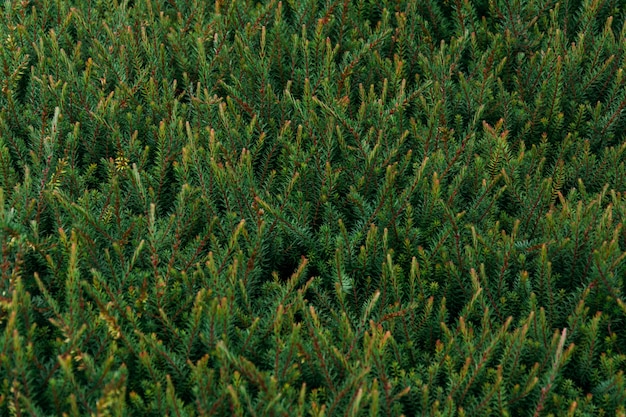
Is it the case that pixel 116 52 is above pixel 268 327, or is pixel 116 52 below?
above

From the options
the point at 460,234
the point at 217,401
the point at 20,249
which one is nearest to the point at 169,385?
the point at 217,401

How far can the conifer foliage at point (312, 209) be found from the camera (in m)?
1.98

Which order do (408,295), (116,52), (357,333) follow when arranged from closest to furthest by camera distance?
(357,333), (408,295), (116,52)

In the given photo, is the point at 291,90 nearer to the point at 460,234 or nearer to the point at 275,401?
the point at 460,234

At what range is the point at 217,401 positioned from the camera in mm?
1881

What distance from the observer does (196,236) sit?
2.45 m

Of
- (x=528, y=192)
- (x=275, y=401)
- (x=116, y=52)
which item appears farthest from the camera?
(x=116, y=52)

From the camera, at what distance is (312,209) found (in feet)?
8.33

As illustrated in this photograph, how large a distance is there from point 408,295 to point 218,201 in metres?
0.78

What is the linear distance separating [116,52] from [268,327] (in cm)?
149

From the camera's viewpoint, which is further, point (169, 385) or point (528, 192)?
point (528, 192)

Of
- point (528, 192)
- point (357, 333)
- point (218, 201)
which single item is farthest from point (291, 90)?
point (357, 333)

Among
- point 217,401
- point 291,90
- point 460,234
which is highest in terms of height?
point 291,90

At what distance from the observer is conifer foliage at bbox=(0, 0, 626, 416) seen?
1978 mm
